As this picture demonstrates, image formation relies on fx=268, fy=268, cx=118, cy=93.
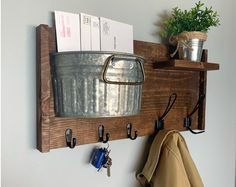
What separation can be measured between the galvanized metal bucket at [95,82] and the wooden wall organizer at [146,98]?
1.6 inches

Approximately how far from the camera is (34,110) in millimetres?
643

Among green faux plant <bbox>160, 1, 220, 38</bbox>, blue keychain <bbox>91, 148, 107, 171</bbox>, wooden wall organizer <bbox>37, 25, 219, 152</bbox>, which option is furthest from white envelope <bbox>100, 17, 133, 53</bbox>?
blue keychain <bbox>91, 148, 107, 171</bbox>

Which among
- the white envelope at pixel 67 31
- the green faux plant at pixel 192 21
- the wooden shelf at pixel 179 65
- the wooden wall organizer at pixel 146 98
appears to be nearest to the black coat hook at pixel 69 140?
the wooden wall organizer at pixel 146 98

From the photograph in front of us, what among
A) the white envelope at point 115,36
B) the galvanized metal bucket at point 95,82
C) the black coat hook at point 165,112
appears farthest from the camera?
the black coat hook at point 165,112

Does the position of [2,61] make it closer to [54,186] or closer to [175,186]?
[54,186]

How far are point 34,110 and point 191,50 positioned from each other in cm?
47

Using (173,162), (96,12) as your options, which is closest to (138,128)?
(173,162)

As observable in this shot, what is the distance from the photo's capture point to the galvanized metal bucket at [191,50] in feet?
2.59

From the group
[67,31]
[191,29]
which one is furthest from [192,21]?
[67,31]

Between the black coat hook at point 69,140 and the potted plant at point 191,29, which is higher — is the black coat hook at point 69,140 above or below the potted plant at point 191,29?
below

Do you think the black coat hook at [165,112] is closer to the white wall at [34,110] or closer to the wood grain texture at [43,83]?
the white wall at [34,110]

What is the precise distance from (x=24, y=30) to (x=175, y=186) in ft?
1.87

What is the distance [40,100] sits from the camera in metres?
0.63

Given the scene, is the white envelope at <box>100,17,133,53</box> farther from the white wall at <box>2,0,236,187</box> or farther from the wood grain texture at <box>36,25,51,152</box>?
the wood grain texture at <box>36,25,51,152</box>
